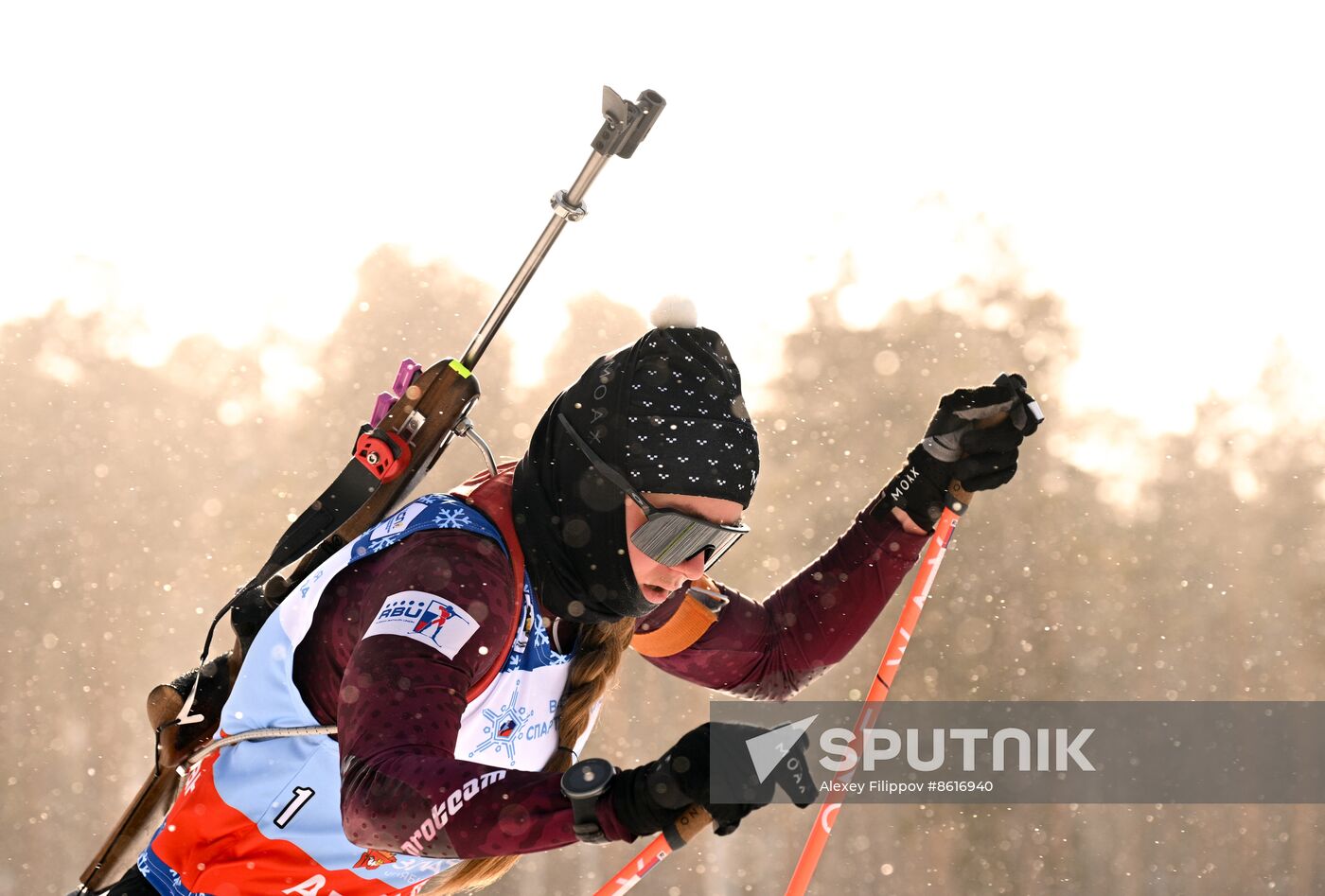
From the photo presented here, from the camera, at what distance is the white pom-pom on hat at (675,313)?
2.39 m

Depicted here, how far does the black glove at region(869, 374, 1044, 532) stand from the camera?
2836 mm

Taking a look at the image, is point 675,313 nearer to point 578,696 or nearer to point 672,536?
point 672,536

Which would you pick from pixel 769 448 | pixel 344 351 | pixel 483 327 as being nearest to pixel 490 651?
pixel 483 327

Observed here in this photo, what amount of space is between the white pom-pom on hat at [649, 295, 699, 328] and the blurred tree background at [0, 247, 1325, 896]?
49.7ft

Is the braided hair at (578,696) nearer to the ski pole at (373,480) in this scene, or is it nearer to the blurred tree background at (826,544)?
the ski pole at (373,480)

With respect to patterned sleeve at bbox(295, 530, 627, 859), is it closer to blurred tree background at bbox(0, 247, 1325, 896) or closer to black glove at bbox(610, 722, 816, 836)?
black glove at bbox(610, 722, 816, 836)

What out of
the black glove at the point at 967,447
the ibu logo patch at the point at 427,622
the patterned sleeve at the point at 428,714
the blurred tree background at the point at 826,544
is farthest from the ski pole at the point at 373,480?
the blurred tree background at the point at 826,544

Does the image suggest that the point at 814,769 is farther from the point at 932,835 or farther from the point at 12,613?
the point at 12,613

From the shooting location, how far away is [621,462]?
2.22 meters

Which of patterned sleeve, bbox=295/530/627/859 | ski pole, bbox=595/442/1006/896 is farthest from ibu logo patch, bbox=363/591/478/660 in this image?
ski pole, bbox=595/442/1006/896

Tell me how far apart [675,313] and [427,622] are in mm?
→ 909

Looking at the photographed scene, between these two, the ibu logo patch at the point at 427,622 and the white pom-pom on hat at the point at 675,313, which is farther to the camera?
the white pom-pom on hat at the point at 675,313

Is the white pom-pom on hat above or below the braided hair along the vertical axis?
above

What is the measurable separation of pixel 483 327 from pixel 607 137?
532 mm
